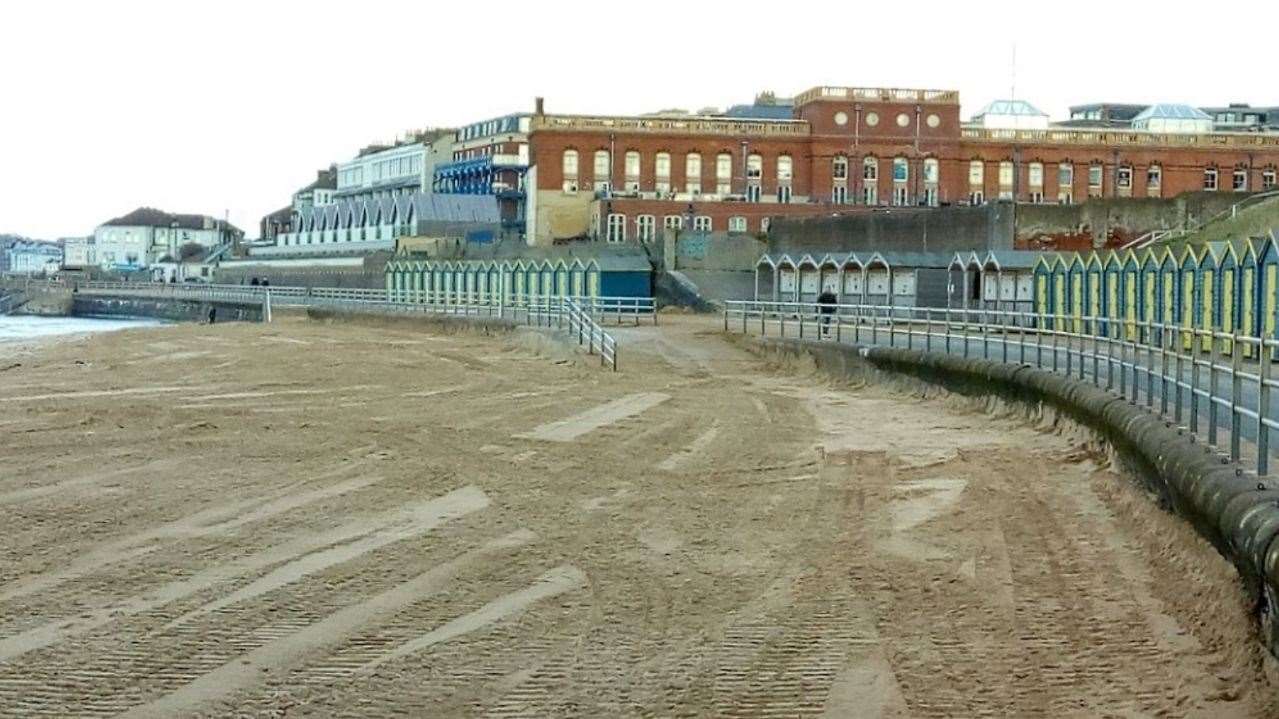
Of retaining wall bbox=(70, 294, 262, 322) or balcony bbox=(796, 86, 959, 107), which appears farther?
retaining wall bbox=(70, 294, 262, 322)

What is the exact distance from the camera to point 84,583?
36.7ft

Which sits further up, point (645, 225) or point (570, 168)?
point (570, 168)

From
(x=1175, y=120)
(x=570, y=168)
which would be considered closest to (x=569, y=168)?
(x=570, y=168)

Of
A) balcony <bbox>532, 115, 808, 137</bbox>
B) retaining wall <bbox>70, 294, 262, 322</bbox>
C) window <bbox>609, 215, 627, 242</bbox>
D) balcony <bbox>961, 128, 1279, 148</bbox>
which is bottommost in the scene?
retaining wall <bbox>70, 294, 262, 322</bbox>

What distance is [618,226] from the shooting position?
86375 mm

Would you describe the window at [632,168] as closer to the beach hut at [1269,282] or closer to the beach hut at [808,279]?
the beach hut at [808,279]

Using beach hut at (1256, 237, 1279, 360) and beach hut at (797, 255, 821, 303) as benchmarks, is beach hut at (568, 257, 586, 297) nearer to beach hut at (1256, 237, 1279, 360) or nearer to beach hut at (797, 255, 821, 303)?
beach hut at (797, 255, 821, 303)

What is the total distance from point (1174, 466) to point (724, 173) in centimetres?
7792

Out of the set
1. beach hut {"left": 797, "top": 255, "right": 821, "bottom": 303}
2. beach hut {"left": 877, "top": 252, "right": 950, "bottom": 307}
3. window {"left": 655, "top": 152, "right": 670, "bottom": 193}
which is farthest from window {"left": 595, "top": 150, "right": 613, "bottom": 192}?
beach hut {"left": 877, "top": 252, "right": 950, "bottom": 307}

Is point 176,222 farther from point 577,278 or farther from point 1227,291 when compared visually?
point 1227,291

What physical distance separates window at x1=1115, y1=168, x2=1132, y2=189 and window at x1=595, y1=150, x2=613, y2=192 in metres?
26.8

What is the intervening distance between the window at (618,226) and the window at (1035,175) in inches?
868

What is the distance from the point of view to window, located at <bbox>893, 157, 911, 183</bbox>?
8906 centimetres

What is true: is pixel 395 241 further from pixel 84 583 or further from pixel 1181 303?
pixel 84 583
